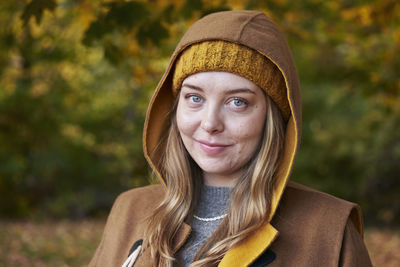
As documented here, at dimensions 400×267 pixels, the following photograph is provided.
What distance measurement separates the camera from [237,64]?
5.93 feet

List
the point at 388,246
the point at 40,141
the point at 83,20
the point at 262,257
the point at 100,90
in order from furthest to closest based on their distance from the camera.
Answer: the point at 100,90 < the point at 40,141 < the point at 388,246 < the point at 83,20 < the point at 262,257

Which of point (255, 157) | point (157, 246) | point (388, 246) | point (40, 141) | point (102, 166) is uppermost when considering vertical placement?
point (255, 157)

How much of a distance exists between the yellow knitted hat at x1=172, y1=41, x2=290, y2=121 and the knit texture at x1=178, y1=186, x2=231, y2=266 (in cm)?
44

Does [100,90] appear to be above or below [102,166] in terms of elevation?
above

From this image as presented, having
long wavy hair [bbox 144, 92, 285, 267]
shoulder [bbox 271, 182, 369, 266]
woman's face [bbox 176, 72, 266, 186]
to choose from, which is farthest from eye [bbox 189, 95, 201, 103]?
shoulder [bbox 271, 182, 369, 266]

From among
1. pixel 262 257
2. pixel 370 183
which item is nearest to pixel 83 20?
pixel 262 257

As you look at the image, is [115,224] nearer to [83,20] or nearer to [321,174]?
[83,20]

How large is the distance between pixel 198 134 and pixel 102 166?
10.3 m

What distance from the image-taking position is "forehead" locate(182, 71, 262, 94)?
1.82 meters

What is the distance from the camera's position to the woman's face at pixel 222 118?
184 centimetres

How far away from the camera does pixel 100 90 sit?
1175 centimetres

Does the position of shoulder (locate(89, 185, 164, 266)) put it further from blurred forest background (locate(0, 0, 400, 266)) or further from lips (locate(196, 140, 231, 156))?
blurred forest background (locate(0, 0, 400, 266))

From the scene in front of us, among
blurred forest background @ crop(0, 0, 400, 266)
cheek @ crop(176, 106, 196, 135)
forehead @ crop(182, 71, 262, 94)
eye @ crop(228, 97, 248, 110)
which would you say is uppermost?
forehead @ crop(182, 71, 262, 94)

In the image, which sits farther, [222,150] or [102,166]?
[102,166]
